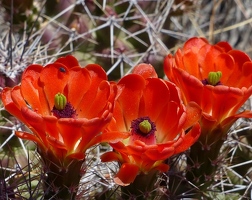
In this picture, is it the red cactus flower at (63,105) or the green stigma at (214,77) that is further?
the green stigma at (214,77)

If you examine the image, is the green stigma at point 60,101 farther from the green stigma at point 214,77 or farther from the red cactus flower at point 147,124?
the green stigma at point 214,77

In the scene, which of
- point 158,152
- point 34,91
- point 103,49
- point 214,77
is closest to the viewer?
point 158,152

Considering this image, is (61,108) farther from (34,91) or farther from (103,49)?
(103,49)

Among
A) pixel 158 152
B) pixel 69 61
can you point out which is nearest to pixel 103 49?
pixel 69 61

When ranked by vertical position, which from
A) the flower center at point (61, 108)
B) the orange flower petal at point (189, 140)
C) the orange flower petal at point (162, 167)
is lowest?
the orange flower petal at point (162, 167)

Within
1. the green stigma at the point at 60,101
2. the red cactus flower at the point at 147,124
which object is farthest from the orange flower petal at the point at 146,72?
the green stigma at the point at 60,101

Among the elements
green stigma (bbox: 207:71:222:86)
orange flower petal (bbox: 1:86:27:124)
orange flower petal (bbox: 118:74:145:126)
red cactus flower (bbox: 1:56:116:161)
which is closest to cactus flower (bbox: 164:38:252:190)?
green stigma (bbox: 207:71:222:86)

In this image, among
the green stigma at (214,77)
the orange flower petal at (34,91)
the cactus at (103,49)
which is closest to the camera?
the orange flower petal at (34,91)
